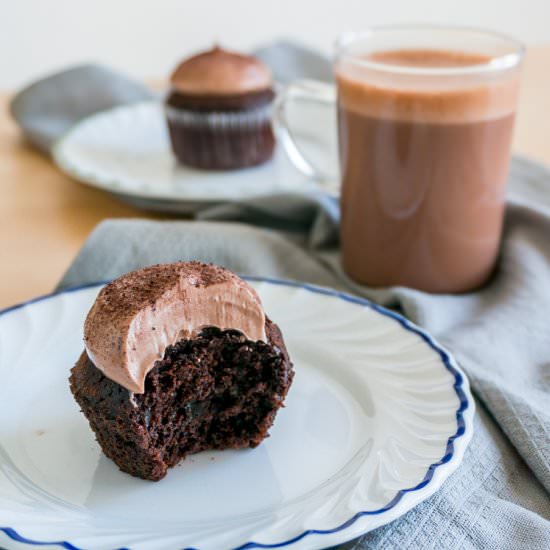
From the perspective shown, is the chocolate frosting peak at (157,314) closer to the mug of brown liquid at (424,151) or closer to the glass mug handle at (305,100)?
the mug of brown liquid at (424,151)

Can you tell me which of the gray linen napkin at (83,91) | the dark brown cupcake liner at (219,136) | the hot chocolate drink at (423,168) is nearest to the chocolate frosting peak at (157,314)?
the hot chocolate drink at (423,168)

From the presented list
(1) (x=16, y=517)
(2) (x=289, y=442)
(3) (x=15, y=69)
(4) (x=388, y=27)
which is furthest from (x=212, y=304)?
(3) (x=15, y=69)

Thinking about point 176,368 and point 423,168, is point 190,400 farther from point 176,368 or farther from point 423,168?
point 423,168

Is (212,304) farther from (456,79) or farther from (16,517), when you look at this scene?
(456,79)

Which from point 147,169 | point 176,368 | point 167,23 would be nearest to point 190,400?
point 176,368

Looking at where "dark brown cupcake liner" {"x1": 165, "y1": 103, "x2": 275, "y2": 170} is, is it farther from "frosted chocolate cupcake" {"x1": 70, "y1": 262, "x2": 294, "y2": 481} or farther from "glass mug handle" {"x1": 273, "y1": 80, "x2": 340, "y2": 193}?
"frosted chocolate cupcake" {"x1": 70, "y1": 262, "x2": 294, "y2": 481}
